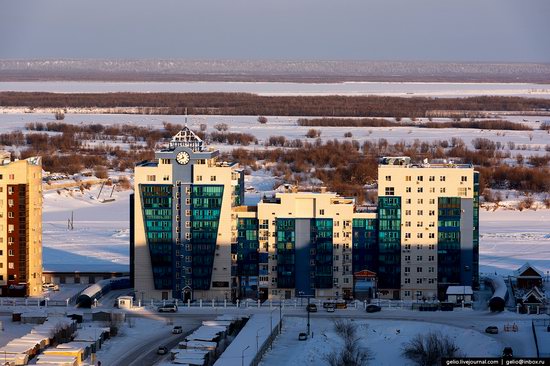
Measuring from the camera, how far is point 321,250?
3831cm

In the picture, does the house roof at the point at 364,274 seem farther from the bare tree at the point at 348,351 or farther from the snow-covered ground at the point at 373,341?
the bare tree at the point at 348,351

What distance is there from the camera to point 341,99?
Answer: 12862 centimetres

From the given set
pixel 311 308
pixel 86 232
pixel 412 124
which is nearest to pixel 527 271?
pixel 311 308

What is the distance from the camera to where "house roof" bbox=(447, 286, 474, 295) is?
37.5 metres

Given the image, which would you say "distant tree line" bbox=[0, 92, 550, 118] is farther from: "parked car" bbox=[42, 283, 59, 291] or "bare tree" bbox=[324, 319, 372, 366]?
"bare tree" bbox=[324, 319, 372, 366]

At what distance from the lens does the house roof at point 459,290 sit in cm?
3751

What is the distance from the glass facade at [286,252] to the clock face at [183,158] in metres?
2.83

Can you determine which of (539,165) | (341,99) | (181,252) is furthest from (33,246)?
(341,99)

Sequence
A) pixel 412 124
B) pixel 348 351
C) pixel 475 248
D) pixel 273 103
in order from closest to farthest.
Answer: pixel 348 351 < pixel 475 248 < pixel 412 124 < pixel 273 103

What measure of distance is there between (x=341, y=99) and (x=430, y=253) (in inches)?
3562

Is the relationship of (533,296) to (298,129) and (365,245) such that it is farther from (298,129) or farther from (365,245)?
(298,129)

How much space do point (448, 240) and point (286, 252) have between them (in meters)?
4.24

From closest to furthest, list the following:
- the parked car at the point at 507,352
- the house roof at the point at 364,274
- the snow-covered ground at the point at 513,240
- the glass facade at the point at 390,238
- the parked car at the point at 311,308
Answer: the parked car at the point at 507,352 < the parked car at the point at 311,308 < the house roof at the point at 364,274 < the glass facade at the point at 390,238 < the snow-covered ground at the point at 513,240

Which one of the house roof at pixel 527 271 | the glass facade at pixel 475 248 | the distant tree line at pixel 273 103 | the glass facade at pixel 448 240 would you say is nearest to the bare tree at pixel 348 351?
the glass facade at pixel 448 240
